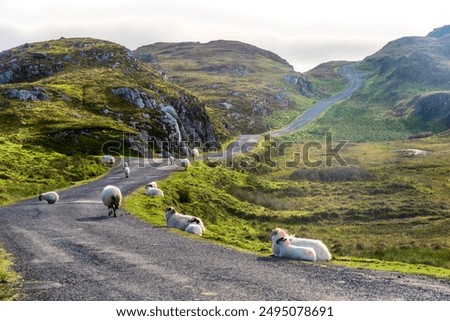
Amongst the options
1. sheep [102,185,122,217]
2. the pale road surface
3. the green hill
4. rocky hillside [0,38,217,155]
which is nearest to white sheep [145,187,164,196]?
sheep [102,185,122,217]

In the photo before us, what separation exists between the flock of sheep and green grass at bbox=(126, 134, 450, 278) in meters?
0.88

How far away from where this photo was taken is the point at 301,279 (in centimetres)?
1526

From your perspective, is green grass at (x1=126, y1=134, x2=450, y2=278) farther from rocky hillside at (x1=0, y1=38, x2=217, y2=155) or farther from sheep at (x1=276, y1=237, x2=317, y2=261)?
rocky hillside at (x1=0, y1=38, x2=217, y2=155)

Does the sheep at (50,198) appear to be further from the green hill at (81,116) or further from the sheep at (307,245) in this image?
the sheep at (307,245)

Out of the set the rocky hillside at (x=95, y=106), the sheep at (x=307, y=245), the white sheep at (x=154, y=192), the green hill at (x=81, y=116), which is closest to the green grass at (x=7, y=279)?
the sheep at (x=307, y=245)

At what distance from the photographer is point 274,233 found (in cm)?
2038

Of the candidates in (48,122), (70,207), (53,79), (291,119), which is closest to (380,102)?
(291,119)

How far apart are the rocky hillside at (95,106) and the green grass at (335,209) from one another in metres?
19.3

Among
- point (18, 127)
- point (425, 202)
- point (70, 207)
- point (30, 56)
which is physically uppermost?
point (30, 56)

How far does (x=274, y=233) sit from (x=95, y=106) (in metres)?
73.6

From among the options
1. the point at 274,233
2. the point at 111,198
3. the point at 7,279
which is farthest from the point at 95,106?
the point at 7,279

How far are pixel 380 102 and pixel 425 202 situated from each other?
156963 mm

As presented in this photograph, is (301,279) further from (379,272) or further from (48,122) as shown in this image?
(48,122)

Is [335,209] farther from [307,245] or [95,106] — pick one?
[95,106]
